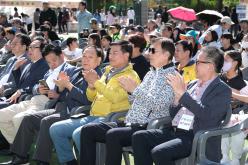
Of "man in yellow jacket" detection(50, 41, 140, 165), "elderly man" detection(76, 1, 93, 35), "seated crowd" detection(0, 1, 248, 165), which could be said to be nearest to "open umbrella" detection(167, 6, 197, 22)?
"elderly man" detection(76, 1, 93, 35)

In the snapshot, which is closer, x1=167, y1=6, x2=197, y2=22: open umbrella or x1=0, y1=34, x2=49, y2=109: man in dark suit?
x1=0, y1=34, x2=49, y2=109: man in dark suit

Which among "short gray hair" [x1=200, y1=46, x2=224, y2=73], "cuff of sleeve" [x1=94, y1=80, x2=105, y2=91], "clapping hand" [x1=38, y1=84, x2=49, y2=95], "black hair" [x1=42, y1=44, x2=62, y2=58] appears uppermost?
"short gray hair" [x1=200, y1=46, x2=224, y2=73]

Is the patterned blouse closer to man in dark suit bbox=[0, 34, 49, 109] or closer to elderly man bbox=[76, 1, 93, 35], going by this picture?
man in dark suit bbox=[0, 34, 49, 109]

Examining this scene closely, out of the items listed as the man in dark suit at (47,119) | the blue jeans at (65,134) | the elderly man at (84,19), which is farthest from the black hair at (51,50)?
the elderly man at (84,19)

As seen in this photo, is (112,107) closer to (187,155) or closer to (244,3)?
(187,155)

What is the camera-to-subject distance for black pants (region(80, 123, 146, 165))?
15.5ft

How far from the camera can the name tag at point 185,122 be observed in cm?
442

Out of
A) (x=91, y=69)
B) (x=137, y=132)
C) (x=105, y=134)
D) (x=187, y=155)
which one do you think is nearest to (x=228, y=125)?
(x=187, y=155)

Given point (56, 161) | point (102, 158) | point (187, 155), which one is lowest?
point (56, 161)

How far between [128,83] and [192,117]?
2.76 feet

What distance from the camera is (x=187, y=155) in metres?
4.34

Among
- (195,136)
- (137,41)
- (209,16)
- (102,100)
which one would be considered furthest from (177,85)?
(209,16)

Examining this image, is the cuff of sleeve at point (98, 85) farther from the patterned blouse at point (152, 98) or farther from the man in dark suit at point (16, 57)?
the man in dark suit at point (16, 57)

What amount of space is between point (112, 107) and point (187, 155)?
1.26 m
